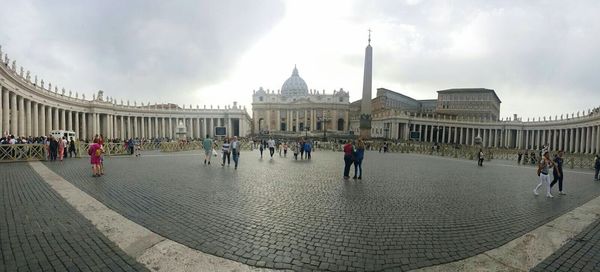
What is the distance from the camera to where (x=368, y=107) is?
34562mm

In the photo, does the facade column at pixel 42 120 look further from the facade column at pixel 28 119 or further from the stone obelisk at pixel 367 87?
the stone obelisk at pixel 367 87

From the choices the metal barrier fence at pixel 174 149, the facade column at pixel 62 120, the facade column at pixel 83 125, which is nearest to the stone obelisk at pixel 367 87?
the metal barrier fence at pixel 174 149

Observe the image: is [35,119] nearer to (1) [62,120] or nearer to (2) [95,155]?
(1) [62,120]

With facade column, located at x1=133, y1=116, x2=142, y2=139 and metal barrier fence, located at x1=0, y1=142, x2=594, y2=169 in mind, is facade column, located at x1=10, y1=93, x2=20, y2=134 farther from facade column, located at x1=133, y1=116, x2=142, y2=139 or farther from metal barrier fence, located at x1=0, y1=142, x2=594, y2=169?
facade column, located at x1=133, y1=116, x2=142, y2=139

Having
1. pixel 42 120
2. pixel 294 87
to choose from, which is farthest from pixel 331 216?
pixel 294 87

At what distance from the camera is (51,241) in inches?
182

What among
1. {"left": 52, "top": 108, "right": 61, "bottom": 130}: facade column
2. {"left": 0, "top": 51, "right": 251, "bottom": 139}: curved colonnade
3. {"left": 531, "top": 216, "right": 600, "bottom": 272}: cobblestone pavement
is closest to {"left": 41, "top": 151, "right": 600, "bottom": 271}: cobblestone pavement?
{"left": 531, "top": 216, "right": 600, "bottom": 272}: cobblestone pavement

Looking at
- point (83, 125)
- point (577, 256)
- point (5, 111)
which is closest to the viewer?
point (577, 256)

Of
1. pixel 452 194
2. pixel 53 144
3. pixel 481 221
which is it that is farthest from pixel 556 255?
pixel 53 144

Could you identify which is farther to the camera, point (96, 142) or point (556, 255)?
point (96, 142)

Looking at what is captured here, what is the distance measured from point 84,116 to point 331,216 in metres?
69.9

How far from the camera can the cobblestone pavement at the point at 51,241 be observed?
3.91m

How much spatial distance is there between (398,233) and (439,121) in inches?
3198

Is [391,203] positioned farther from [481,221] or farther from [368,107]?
[368,107]
